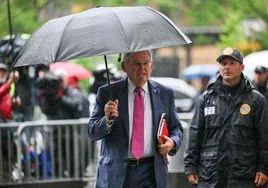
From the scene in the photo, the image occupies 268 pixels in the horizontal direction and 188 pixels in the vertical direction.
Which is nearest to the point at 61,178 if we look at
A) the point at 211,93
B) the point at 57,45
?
the point at 211,93

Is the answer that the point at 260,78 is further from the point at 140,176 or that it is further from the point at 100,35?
the point at 100,35

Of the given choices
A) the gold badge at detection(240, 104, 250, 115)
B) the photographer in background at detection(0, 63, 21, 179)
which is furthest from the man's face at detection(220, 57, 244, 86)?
the photographer in background at detection(0, 63, 21, 179)

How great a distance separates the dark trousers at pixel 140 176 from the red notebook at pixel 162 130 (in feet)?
0.79

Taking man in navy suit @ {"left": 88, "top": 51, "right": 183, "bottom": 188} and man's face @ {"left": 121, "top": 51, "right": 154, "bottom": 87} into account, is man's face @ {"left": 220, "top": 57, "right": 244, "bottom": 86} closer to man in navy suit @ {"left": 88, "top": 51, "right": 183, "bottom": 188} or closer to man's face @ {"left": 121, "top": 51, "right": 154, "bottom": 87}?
man in navy suit @ {"left": 88, "top": 51, "right": 183, "bottom": 188}

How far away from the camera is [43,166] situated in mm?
10500

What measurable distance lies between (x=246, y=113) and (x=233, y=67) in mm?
445

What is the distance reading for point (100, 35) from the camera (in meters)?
5.57

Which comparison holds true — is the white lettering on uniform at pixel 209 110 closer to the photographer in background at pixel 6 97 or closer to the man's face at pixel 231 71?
the man's face at pixel 231 71

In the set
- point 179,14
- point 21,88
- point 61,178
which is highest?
point 21,88

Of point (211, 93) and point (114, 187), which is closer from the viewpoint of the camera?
point (114, 187)

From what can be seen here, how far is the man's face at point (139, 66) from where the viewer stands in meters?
6.08

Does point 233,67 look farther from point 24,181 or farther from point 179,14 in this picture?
point 179,14

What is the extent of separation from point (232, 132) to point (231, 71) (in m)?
0.56

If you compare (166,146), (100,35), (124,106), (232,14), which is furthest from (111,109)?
(232,14)
